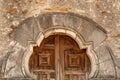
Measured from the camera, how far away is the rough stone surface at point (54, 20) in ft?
23.9

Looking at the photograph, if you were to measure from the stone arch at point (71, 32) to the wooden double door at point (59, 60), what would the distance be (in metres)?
0.18

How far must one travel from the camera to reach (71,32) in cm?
739

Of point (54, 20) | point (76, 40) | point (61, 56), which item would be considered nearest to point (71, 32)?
point (76, 40)

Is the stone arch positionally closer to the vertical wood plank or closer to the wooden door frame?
the wooden door frame

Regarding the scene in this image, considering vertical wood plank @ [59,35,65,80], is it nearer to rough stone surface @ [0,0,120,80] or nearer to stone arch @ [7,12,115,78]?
stone arch @ [7,12,115,78]

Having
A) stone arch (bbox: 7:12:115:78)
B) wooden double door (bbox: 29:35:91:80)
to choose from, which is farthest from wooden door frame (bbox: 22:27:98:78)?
wooden double door (bbox: 29:35:91:80)

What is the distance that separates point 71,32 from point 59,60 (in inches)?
18.8

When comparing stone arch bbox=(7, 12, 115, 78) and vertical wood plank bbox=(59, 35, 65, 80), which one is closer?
stone arch bbox=(7, 12, 115, 78)

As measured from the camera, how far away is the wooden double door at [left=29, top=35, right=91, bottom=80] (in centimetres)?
747

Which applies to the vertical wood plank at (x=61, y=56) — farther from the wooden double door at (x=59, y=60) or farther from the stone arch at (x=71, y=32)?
the stone arch at (x=71, y=32)

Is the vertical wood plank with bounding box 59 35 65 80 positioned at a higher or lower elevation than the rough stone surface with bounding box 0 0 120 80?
lower

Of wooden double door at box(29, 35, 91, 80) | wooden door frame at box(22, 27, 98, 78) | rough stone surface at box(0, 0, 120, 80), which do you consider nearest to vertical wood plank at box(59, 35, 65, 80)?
wooden double door at box(29, 35, 91, 80)

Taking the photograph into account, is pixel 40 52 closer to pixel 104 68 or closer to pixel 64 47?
pixel 64 47

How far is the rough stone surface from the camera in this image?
7.27m
